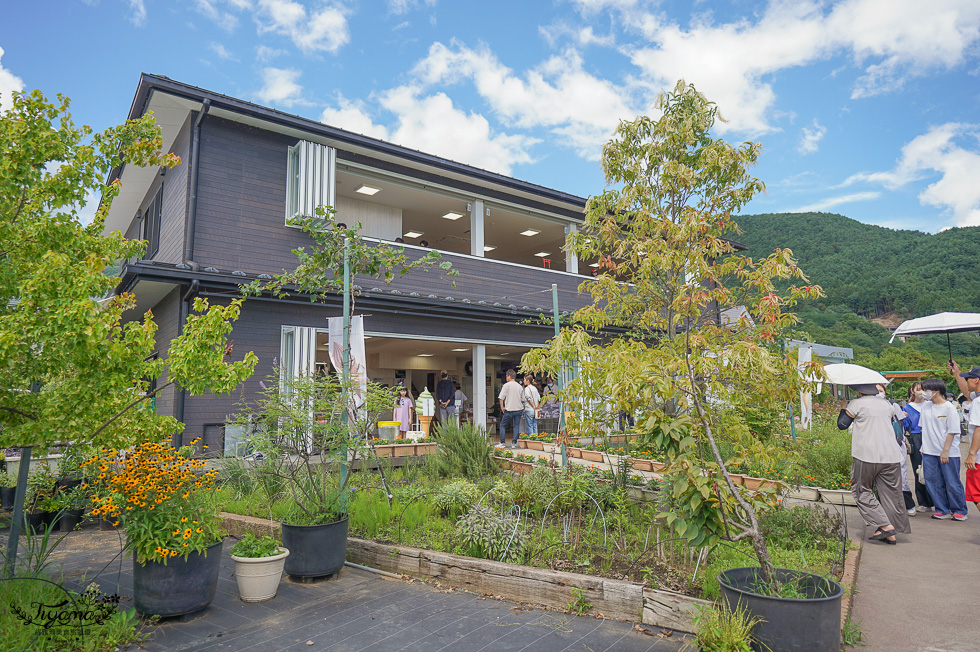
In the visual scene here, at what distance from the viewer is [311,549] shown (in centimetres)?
518

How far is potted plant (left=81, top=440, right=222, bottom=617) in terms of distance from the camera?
13.5 ft

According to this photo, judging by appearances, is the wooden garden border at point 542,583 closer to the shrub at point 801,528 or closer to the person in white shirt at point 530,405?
the shrub at point 801,528

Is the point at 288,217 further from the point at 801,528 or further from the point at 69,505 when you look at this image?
the point at 801,528

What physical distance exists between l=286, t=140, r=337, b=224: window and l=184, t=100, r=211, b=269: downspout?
1.67m

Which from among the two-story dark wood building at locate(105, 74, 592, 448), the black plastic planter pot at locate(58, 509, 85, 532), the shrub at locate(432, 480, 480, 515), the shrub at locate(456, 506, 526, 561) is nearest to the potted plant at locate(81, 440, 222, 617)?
the shrub at locate(456, 506, 526, 561)

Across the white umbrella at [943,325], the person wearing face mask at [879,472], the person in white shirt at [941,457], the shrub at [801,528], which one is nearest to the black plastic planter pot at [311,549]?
the shrub at [801,528]

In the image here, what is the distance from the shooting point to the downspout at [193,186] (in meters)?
→ 9.79

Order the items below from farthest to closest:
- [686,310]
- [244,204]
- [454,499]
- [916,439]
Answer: [244,204] → [916,439] → [454,499] → [686,310]

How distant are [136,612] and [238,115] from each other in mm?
9030

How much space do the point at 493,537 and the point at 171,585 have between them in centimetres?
266

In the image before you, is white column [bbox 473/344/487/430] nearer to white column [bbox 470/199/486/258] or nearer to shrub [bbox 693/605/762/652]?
white column [bbox 470/199/486/258]

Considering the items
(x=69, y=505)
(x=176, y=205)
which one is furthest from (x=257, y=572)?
(x=176, y=205)

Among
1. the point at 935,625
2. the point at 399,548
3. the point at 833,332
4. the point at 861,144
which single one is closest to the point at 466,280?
the point at 399,548

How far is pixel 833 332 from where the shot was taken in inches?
1394
